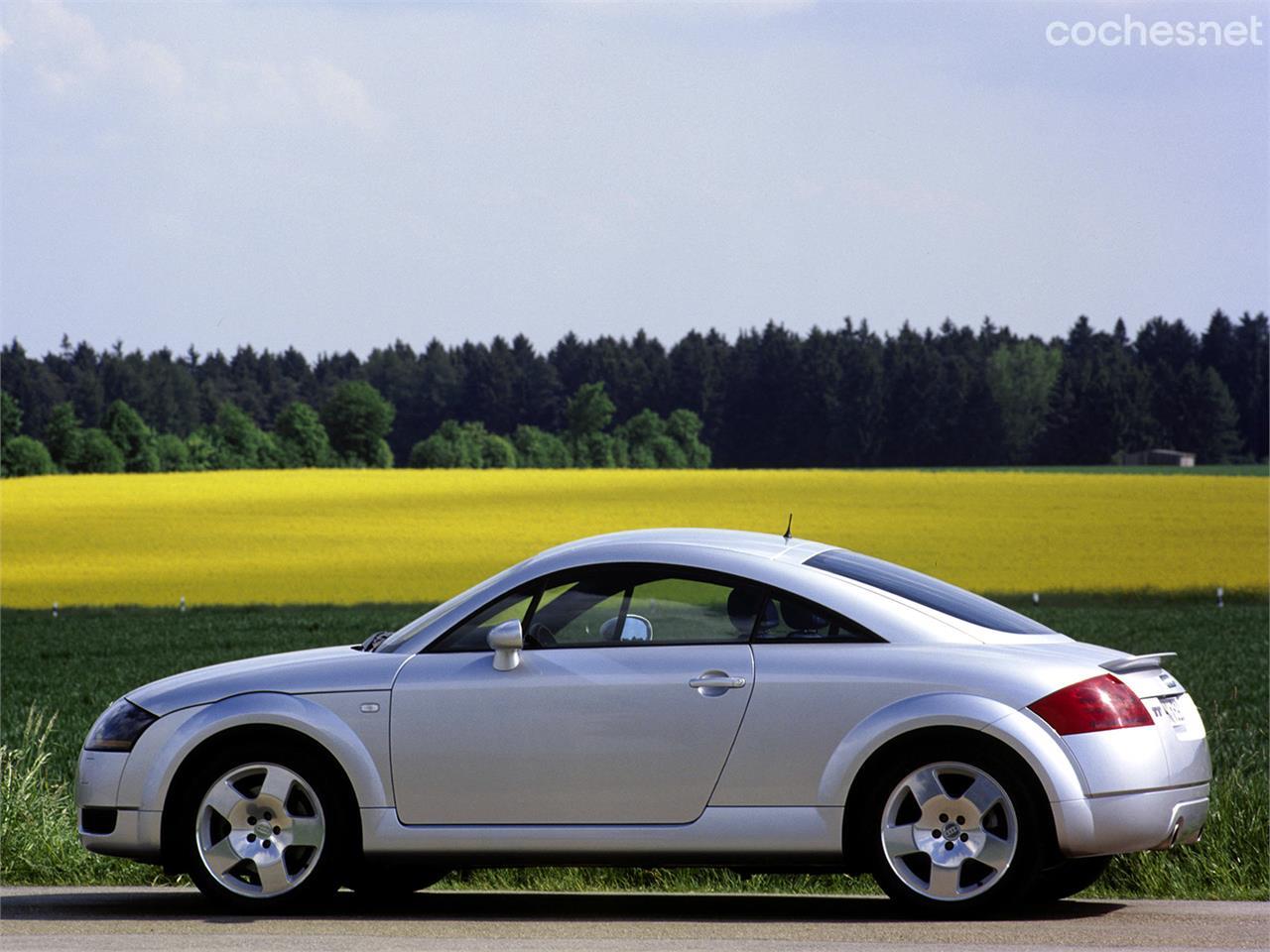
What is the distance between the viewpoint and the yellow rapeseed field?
4506 cm

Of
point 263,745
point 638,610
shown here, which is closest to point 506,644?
point 638,610

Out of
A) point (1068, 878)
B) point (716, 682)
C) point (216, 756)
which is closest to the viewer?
point (716, 682)

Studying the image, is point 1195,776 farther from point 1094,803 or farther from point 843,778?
point 843,778

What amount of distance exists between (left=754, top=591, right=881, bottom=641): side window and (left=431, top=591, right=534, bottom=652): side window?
3.20 ft

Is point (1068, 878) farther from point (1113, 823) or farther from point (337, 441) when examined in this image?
point (337, 441)

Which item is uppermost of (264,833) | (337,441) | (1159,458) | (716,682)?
(337,441)

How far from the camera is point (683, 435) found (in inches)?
3546

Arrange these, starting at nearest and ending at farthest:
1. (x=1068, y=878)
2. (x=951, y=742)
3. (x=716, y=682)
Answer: (x=951, y=742) < (x=716, y=682) < (x=1068, y=878)

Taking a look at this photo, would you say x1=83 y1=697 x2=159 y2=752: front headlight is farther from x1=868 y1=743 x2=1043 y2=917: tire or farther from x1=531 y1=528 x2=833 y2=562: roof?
x1=868 y1=743 x2=1043 y2=917: tire

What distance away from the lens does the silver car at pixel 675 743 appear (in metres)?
7.29

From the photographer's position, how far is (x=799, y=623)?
25.1 ft

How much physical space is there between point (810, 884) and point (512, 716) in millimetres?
2661

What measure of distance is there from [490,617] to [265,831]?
4.12 ft

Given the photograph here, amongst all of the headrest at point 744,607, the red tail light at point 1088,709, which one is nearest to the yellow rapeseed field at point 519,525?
the headrest at point 744,607
